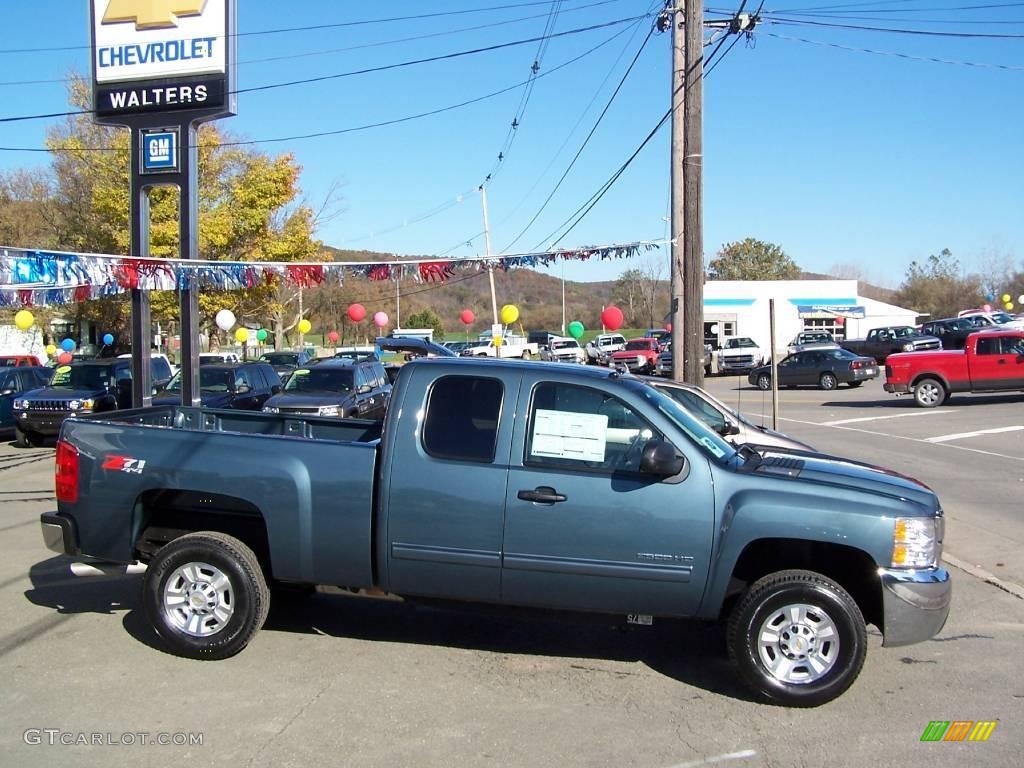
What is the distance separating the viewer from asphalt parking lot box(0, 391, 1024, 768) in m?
4.49

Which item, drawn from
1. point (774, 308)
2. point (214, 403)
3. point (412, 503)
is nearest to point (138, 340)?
point (214, 403)

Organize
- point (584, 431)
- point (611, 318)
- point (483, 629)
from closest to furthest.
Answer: point (584, 431), point (483, 629), point (611, 318)

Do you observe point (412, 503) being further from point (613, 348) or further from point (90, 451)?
point (613, 348)

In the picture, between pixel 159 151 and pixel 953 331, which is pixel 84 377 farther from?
pixel 953 331

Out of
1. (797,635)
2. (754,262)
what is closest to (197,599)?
(797,635)

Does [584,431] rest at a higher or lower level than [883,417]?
higher

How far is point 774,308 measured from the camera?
11.7m

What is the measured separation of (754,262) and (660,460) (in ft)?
328

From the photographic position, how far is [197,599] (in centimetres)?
570

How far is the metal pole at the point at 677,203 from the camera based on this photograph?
49.1ft

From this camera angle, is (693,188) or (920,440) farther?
(920,440)

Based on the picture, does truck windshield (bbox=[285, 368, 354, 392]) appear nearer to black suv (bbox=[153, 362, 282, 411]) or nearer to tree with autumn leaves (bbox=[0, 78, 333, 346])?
black suv (bbox=[153, 362, 282, 411])

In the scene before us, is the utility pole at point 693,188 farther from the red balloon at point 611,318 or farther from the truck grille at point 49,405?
the truck grille at point 49,405

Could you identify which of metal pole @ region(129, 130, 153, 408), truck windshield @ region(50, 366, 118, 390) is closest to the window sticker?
metal pole @ region(129, 130, 153, 408)
